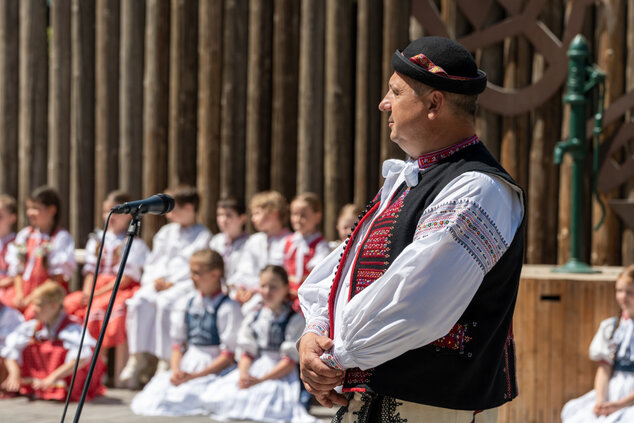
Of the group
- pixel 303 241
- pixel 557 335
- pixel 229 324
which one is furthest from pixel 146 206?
pixel 303 241

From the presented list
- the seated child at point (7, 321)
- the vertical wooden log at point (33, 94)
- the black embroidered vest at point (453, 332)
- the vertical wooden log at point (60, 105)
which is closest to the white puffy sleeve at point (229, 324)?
the seated child at point (7, 321)

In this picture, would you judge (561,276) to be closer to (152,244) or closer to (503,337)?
(503,337)

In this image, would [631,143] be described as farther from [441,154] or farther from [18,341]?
[18,341]

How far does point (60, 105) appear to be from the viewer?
7.96 metres

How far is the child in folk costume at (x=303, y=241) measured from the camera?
635 cm

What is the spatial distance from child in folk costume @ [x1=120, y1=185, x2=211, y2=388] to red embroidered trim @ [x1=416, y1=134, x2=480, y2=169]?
463 centimetres

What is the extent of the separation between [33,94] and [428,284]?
6.78m

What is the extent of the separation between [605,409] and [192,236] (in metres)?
3.39

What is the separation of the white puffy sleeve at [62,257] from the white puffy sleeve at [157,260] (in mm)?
617

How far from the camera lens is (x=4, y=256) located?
24.6ft

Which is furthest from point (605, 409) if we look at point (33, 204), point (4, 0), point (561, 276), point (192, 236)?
point (4, 0)

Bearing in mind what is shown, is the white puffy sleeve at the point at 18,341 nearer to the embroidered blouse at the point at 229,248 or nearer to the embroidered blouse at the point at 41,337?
the embroidered blouse at the point at 41,337

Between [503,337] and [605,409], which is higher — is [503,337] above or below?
above

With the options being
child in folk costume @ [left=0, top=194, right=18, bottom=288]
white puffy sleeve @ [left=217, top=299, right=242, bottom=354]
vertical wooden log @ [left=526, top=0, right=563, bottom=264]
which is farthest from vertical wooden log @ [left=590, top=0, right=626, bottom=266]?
child in folk costume @ [left=0, top=194, right=18, bottom=288]
